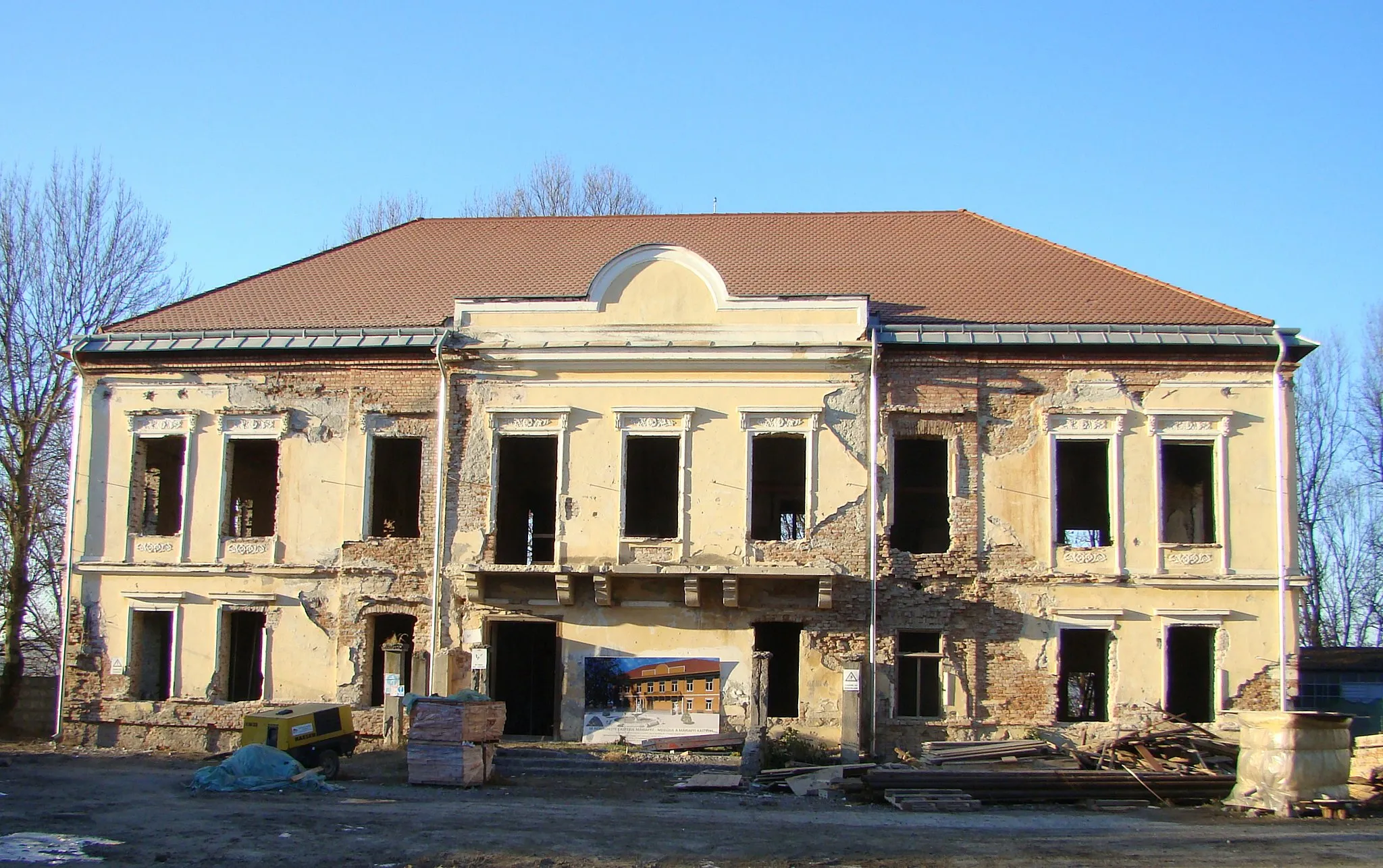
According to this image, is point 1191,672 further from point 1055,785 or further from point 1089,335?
point 1055,785

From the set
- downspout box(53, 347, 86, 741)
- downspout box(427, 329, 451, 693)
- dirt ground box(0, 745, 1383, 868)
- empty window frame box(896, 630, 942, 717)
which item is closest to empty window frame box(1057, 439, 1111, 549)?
empty window frame box(896, 630, 942, 717)

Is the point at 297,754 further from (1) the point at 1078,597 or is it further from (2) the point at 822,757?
(1) the point at 1078,597

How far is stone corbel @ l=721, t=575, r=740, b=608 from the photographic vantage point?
19.8m

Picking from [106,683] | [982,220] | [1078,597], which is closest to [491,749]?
[106,683]

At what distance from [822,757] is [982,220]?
39.7ft

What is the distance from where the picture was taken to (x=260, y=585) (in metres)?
21.3

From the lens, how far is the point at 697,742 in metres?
19.5

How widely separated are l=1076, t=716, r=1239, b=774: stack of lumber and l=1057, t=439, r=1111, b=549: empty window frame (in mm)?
A: 5993

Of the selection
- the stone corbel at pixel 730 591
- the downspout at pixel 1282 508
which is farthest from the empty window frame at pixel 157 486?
the downspout at pixel 1282 508

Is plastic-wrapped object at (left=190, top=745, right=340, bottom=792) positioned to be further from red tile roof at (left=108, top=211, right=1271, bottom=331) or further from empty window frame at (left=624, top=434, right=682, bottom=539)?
empty window frame at (left=624, top=434, right=682, bottom=539)

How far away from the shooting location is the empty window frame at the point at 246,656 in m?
22.0

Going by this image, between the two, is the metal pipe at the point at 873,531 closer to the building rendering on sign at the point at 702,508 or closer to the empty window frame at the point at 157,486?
the building rendering on sign at the point at 702,508

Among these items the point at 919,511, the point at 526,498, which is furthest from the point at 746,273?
the point at 526,498

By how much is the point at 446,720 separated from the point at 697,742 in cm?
426
